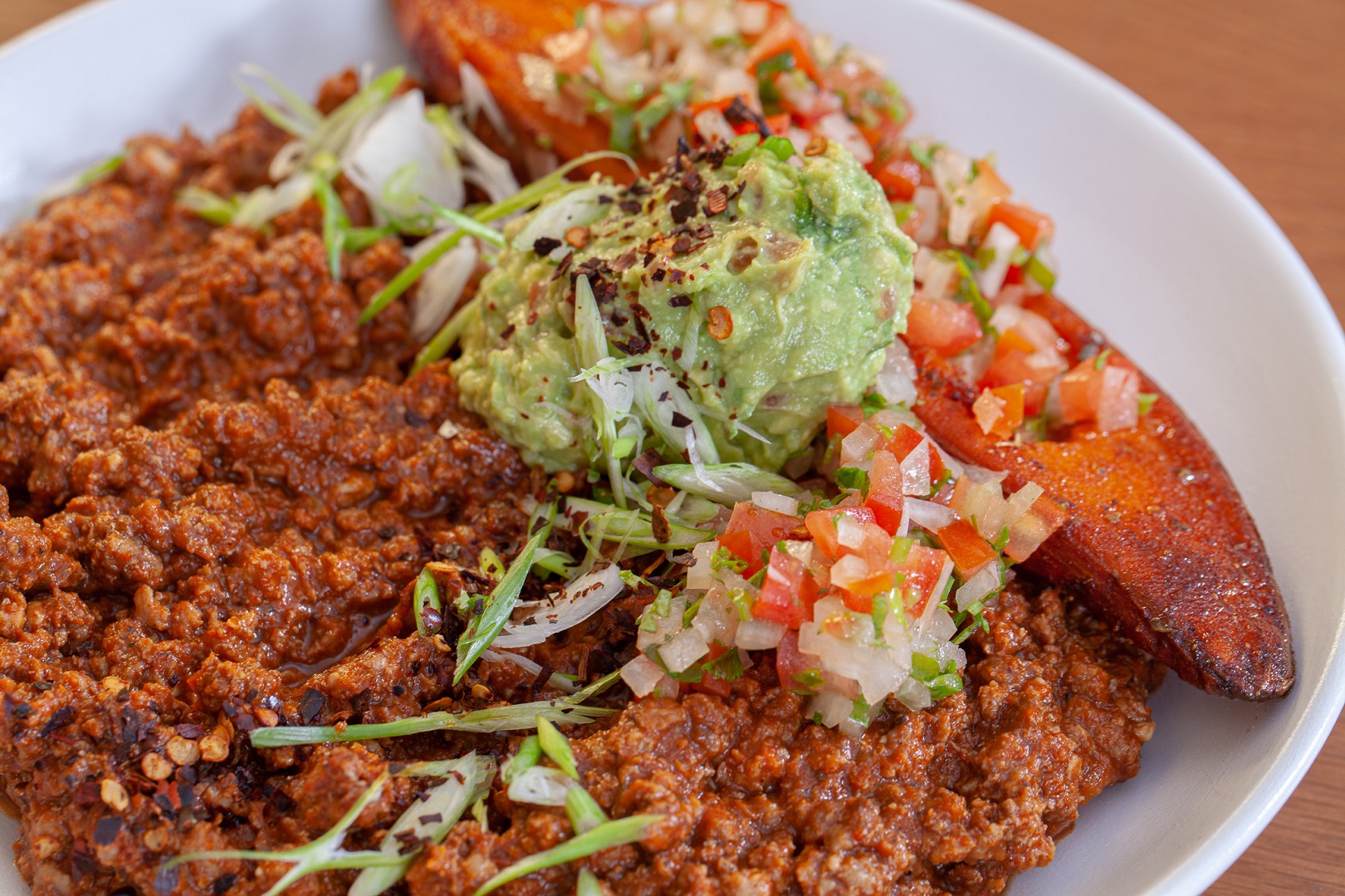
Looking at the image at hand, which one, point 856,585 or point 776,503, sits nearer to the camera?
point 856,585

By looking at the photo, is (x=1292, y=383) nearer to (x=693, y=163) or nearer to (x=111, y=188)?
(x=693, y=163)

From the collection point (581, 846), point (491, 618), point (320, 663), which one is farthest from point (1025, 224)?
point (320, 663)

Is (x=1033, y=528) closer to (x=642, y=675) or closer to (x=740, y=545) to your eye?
(x=740, y=545)

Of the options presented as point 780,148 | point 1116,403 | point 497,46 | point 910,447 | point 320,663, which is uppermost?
point 497,46

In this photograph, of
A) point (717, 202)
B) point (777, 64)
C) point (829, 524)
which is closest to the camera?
point (829, 524)

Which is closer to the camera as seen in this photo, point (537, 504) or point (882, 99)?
point (537, 504)

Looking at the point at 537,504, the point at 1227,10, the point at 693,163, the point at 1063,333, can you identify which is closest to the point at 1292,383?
the point at 1063,333

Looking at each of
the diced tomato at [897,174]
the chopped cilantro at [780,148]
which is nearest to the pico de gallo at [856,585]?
the chopped cilantro at [780,148]
